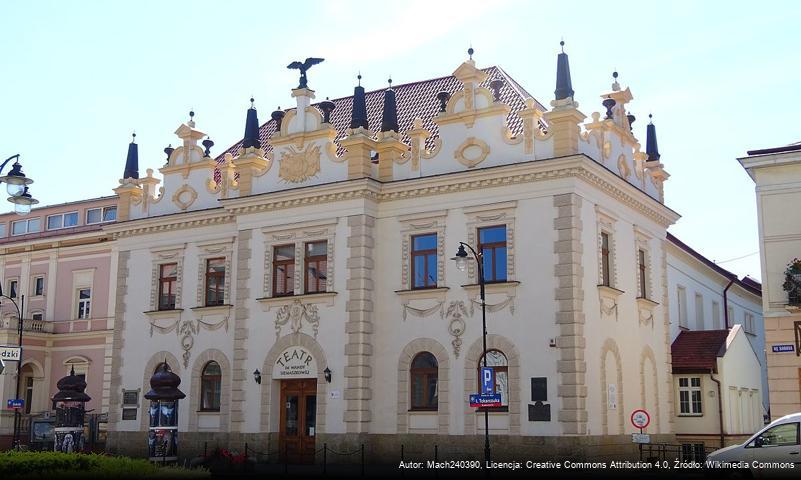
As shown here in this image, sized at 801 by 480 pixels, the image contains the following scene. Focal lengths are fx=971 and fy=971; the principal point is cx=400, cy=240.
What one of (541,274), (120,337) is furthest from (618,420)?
(120,337)

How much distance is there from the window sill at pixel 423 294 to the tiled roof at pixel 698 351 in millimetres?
11063

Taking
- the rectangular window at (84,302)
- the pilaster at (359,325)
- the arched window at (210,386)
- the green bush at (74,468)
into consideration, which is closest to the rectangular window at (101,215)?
the rectangular window at (84,302)

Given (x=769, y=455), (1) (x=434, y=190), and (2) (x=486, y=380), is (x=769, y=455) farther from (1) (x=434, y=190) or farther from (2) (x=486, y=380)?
(1) (x=434, y=190)

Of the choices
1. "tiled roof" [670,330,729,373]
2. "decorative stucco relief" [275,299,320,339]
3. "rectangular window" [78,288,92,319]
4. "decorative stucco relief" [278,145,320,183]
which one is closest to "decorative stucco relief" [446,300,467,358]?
"decorative stucco relief" [275,299,320,339]

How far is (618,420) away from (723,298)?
2360cm

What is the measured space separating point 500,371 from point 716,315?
24.4 metres

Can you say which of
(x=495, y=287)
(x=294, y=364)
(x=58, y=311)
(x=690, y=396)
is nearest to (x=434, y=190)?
(x=495, y=287)

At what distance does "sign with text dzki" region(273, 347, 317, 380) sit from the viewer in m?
34.3

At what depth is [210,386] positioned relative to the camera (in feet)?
124

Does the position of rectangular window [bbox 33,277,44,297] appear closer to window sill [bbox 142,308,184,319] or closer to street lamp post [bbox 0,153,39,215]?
window sill [bbox 142,308,184,319]

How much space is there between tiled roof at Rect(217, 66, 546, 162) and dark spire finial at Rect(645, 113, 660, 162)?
5397 mm

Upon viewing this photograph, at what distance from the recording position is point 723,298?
53.2 metres

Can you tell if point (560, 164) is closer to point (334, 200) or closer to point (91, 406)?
point (334, 200)

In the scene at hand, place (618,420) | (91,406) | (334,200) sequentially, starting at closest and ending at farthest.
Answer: (618,420), (334,200), (91,406)
